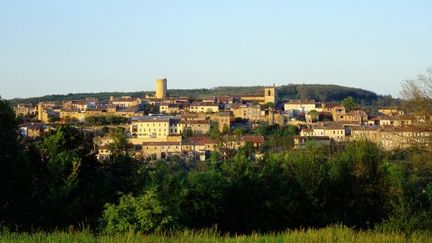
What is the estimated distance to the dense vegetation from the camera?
46.8 feet

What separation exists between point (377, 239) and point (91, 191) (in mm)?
9059

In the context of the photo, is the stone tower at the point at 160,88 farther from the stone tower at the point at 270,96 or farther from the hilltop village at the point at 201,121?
the stone tower at the point at 270,96

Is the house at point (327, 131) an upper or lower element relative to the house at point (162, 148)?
upper

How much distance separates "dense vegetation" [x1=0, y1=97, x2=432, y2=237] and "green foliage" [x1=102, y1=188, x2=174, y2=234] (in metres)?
0.49

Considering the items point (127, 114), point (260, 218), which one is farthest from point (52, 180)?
point (127, 114)

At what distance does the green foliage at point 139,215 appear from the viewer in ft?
37.9

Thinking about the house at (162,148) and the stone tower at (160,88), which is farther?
the stone tower at (160,88)

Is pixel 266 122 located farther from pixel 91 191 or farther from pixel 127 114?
pixel 91 191

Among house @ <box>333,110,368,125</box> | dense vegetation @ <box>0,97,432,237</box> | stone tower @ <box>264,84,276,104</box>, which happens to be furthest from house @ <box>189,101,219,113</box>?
dense vegetation @ <box>0,97,432,237</box>

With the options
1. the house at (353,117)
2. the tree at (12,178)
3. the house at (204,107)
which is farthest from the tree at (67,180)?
the house at (204,107)

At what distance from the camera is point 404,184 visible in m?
15.9

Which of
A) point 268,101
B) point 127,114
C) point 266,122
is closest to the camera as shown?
point 266,122

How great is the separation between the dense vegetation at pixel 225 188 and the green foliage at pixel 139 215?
49cm

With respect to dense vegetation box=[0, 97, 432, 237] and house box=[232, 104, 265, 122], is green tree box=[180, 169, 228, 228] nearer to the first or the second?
dense vegetation box=[0, 97, 432, 237]
